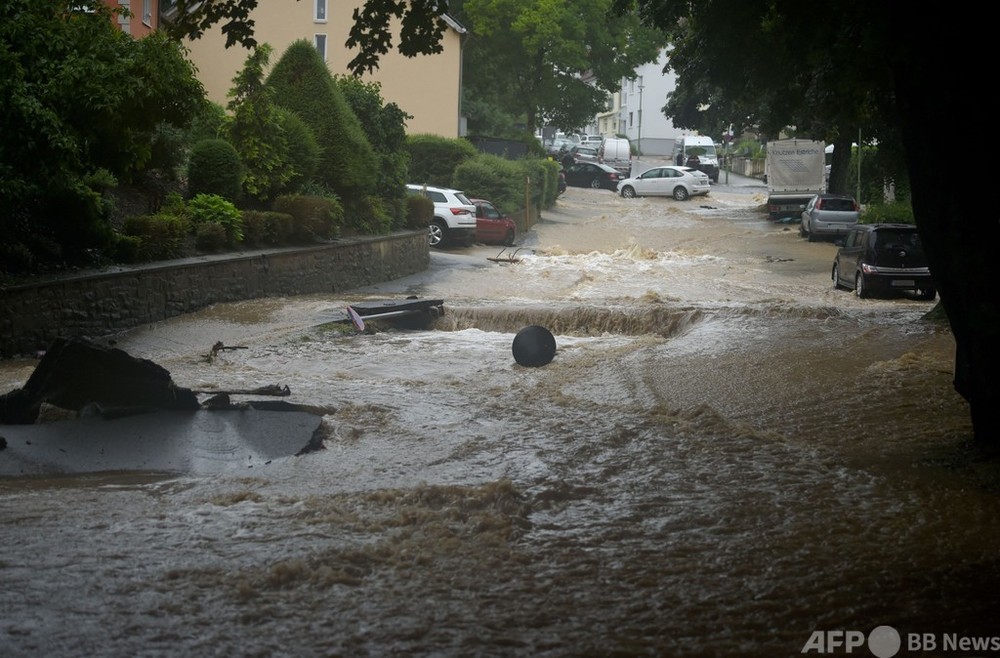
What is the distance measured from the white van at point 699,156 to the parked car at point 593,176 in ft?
26.8

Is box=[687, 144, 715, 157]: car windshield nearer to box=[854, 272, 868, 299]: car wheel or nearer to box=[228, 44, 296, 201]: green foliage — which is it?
box=[854, 272, 868, 299]: car wheel

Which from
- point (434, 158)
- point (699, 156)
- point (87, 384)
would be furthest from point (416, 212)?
point (699, 156)

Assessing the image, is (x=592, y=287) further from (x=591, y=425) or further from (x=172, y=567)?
(x=172, y=567)

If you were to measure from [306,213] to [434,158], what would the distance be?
59.1ft

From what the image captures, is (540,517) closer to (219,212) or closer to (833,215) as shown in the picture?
(219,212)

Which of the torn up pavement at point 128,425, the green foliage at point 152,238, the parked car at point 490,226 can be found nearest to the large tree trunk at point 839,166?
the parked car at point 490,226

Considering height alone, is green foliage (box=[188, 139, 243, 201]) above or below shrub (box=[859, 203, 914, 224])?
above

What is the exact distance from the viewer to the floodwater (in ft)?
19.3

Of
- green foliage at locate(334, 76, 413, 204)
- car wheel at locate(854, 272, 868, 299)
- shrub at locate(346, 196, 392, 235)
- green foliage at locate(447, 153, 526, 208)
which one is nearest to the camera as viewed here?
car wheel at locate(854, 272, 868, 299)

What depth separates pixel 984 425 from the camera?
347 inches

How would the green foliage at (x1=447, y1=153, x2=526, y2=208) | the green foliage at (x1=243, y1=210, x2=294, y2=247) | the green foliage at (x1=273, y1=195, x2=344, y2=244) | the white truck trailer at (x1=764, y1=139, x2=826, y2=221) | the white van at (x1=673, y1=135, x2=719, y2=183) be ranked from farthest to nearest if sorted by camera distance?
the white van at (x1=673, y1=135, x2=719, y2=183), the white truck trailer at (x1=764, y1=139, x2=826, y2=221), the green foliage at (x1=447, y1=153, x2=526, y2=208), the green foliage at (x1=273, y1=195, x2=344, y2=244), the green foliage at (x1=243, y1=210, x2=294, y2=247)

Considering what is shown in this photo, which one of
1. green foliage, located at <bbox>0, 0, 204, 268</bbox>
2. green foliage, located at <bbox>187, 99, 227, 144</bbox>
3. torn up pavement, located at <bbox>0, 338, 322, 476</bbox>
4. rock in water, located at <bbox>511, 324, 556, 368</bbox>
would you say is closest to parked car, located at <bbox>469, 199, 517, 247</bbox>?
green foliage, located at <bbox>187, 99, 227, 144</bbox>

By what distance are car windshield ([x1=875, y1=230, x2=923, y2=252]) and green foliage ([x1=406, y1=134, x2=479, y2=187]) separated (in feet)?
66.8

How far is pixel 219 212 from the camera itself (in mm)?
20766
